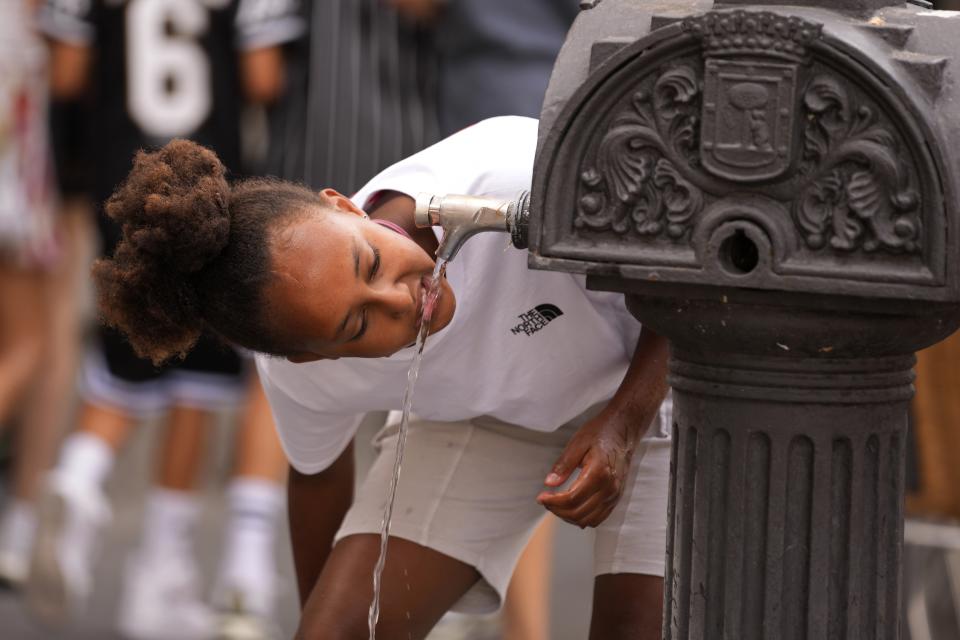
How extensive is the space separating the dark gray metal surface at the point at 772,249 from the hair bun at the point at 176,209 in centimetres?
56

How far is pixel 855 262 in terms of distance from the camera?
1.89 m

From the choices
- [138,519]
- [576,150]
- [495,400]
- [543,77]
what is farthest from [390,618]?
[138,519]

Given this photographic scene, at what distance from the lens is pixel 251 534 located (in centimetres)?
436

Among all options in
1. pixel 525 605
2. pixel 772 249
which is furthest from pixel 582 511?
pixel 525 605

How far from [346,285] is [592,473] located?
17.0 inches

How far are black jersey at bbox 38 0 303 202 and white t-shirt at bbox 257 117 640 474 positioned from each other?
1940mm

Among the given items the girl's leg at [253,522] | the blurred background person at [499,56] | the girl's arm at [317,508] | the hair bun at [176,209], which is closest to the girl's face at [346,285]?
the hair bun at [176,209]

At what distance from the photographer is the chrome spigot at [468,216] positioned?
2.24 metres

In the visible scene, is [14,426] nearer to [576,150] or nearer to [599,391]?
[599,391]

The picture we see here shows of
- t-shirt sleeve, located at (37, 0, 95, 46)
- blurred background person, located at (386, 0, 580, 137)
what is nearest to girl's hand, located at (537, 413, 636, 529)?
blurred background person, located at (386, 0, 580, 137)

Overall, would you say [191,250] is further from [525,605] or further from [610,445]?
[525,605]

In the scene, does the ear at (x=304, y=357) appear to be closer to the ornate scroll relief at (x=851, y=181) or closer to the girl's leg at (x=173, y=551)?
the ornate scroll relief at (x=851, y=181)

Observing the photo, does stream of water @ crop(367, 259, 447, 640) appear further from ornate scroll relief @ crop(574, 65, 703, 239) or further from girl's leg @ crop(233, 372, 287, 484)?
girl's leg @ crop(233, 372, 287, 484)

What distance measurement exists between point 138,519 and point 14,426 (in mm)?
512
